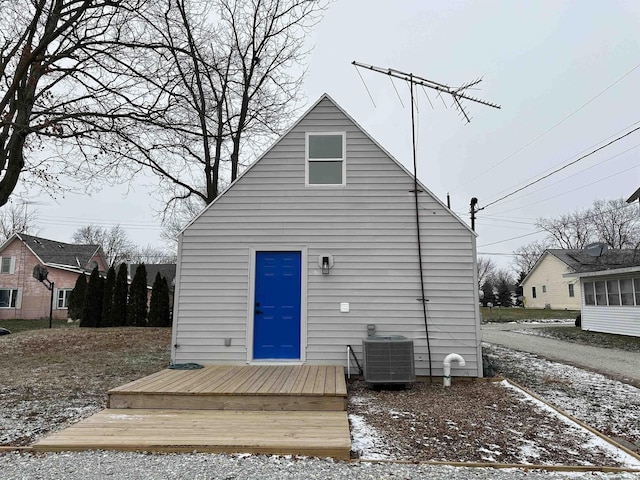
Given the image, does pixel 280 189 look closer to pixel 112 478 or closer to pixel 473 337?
pixel 473 337

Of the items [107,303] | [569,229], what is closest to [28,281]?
[107,303]

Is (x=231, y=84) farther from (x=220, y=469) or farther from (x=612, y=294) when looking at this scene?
(x=612, y=294)

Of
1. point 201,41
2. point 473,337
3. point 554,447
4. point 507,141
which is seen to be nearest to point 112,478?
point 554,447

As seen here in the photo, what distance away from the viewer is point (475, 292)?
6352 millimetres

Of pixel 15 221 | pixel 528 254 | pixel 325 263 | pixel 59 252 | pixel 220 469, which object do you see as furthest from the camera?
pixel 528 254

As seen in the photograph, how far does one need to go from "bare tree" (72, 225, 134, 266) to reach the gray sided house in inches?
1770

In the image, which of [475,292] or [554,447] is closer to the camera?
[554,447]

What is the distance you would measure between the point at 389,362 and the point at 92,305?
14130mm

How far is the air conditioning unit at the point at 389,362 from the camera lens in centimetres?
553

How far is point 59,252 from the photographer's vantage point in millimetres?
27703

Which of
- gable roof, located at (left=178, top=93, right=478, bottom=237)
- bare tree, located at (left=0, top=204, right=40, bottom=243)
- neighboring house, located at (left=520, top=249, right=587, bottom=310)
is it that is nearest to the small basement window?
bare tree, located at (left=0, top=204, right=40, bottom=243)

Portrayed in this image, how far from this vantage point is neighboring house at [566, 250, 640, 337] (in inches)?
551

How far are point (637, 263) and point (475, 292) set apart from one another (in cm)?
1104

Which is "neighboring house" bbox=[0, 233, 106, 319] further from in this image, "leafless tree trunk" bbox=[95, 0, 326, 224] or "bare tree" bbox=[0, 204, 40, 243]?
"leafless tree trunk" bbox=[95, 0, 326, 224]
